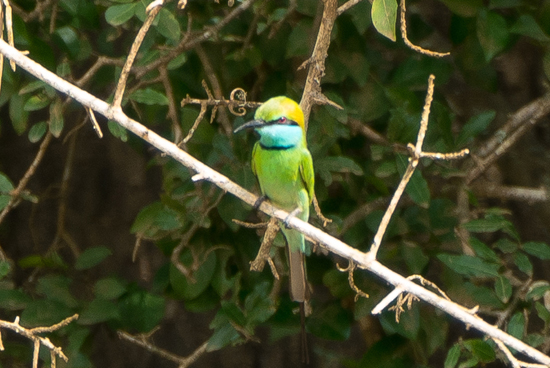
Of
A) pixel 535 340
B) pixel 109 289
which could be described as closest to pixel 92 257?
pixel 109 289

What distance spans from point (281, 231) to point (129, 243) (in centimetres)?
121

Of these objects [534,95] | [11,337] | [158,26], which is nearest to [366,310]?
[158,26]

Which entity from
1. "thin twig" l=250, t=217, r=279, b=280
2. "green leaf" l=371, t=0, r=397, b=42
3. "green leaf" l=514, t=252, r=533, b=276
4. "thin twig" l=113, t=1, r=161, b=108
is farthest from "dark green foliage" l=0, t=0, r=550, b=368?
"green leaf" l=371, t=0, r=397, b=42

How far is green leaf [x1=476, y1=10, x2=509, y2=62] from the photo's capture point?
2.07 m

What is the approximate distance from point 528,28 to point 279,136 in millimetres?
824

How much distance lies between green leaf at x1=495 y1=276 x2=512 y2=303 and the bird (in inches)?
22.4

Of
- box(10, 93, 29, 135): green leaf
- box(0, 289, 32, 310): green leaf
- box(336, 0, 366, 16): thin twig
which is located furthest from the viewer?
box(0, 289, 32, 310): green leaf

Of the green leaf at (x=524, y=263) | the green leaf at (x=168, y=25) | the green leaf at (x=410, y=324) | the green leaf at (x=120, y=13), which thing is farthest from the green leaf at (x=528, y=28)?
the green leaf at (x=120, y=13)

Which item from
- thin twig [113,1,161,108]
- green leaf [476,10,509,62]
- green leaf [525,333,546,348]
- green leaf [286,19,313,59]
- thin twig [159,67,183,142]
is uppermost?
green leaf [476,10,509,62]

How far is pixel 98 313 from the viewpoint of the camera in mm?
2275

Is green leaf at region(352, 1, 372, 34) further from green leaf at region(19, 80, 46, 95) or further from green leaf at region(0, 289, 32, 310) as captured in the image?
green leaf at region(0, 289, 32, 310)

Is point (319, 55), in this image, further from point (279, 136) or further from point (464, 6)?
point (464, 6)

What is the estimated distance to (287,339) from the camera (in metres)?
3.04

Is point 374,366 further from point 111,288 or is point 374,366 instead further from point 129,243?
point 129,243
